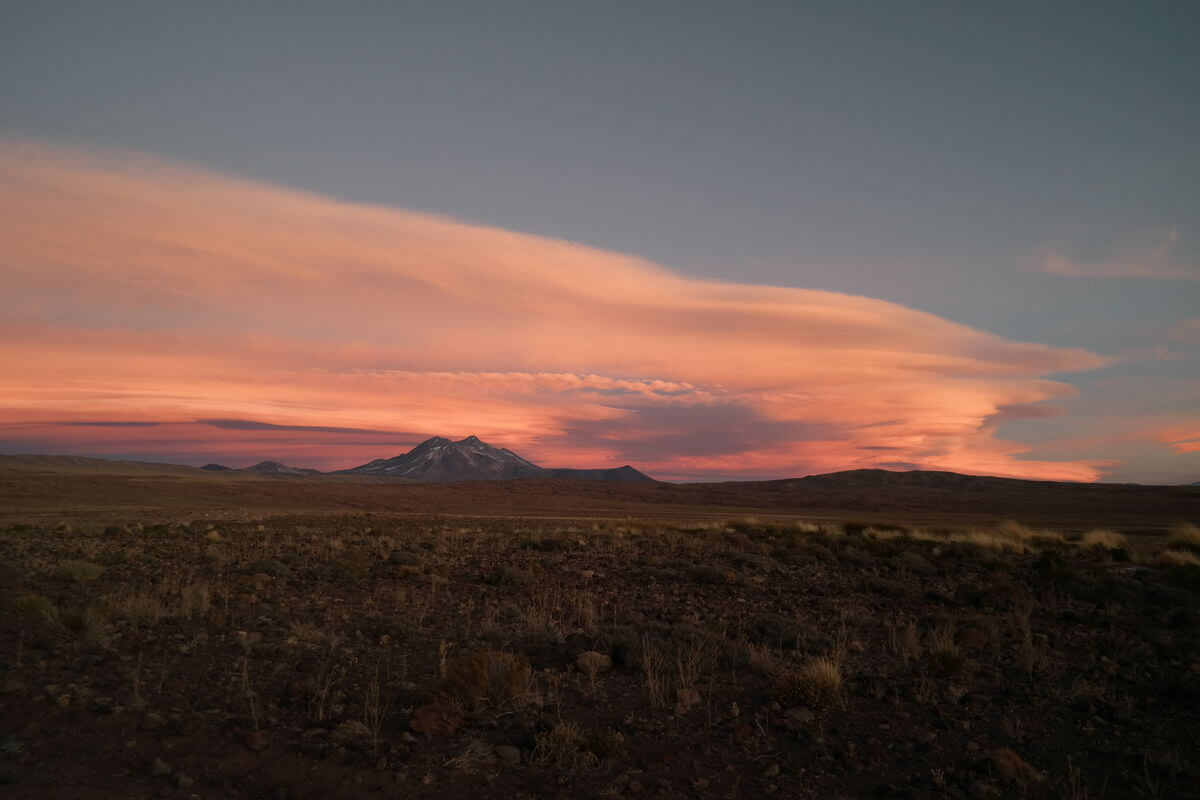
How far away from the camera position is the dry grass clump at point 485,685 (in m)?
7.03

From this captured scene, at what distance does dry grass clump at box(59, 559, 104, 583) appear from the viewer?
42.3 ft

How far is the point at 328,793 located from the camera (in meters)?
5.38

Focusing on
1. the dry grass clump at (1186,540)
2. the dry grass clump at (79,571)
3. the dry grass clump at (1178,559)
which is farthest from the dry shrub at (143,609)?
the dry grass clump at (1186,540)

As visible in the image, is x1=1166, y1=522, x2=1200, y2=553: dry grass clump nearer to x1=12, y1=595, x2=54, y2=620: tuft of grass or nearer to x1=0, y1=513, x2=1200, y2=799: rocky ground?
x1=0, y1=513, x2=1200, y2=799: rocky ground

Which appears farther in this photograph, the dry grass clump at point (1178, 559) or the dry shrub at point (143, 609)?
the dry grass clump at point (1178, 559)

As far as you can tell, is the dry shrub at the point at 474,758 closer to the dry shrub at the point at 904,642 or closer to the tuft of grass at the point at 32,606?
the dry shrub at the point at 904,642

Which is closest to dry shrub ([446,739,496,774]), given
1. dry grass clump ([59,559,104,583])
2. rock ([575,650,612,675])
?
rock ([575,650,612,675])

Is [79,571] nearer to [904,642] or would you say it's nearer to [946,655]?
[904,642]

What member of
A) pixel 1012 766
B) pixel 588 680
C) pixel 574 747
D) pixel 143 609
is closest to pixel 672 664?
pixel 588 680

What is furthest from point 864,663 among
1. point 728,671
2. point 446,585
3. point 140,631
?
point 140,631

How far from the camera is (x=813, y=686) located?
22.9 ft

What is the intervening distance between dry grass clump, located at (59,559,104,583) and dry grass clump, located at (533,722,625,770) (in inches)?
460

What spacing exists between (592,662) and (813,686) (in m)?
2.63

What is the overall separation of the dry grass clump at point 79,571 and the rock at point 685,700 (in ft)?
40.4
